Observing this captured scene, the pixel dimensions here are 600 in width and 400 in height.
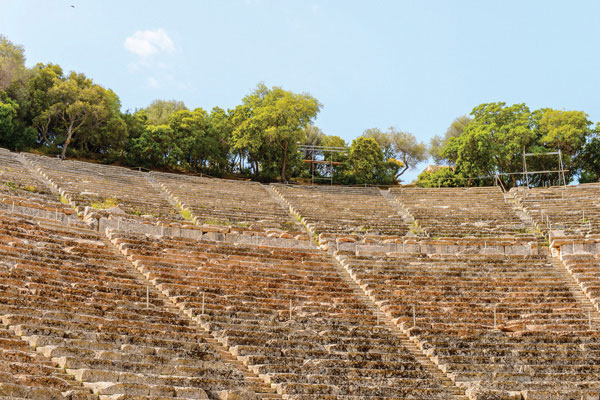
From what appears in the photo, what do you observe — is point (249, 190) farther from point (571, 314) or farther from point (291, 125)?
point (571, 314)

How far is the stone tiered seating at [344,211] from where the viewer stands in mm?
20719

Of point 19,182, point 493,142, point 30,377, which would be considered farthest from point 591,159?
point 30,377

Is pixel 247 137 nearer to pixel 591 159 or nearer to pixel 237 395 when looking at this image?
pixel 591 159

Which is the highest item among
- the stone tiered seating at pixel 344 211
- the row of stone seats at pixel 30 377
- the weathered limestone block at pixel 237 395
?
the stone tiered seating at pixel 344 211

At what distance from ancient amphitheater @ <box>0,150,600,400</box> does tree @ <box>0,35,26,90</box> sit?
33.9 feet

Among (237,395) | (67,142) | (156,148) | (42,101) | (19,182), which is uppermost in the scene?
(42,101)

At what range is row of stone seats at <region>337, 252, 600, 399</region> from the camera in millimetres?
10664

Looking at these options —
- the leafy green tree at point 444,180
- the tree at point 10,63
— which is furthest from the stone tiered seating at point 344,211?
the tree at point 10,63

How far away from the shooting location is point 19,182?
1989cm

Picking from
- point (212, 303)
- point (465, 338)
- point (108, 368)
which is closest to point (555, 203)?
point (465, 338)

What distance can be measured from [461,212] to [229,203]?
27.3ft

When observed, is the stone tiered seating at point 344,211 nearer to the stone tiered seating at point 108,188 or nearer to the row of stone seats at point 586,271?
the stone tiered seating at point 108,188

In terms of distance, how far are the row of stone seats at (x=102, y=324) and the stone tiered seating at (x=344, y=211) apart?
7.02 metres

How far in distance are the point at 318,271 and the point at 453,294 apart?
312 centimetres
